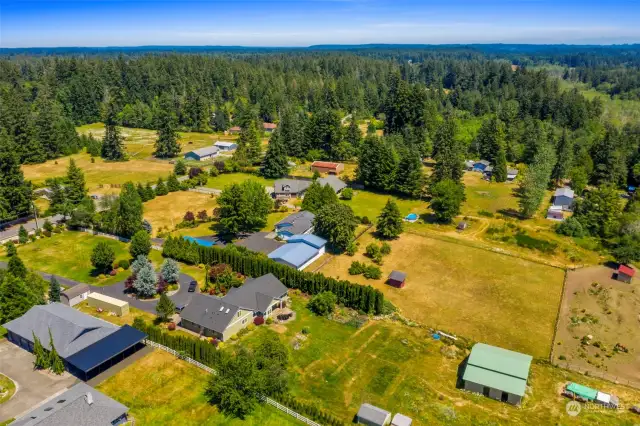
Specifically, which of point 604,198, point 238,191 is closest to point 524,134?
point 604,198

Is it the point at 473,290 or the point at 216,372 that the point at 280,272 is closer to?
the point at 216,372

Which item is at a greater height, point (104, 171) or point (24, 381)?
point (24, 381)

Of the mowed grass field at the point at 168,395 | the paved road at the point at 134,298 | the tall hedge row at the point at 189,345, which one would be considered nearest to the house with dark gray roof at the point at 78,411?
the mowed grass field at the point at 168,395

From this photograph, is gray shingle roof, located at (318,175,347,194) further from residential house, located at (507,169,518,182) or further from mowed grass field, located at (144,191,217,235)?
residential house, located at (507,169,518,182)

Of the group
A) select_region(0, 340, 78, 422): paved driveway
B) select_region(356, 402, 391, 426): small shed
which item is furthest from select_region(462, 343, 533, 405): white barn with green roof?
select_region(0, 340, 78, 422): paved driveway

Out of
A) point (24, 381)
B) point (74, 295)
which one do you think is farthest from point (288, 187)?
point (24, 381)

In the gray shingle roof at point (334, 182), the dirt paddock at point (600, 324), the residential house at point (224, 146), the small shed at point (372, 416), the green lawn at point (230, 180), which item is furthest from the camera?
the residential house at point (224, 146)

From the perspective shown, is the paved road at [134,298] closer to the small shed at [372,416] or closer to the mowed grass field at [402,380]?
the mowed grass field at [402,380]
